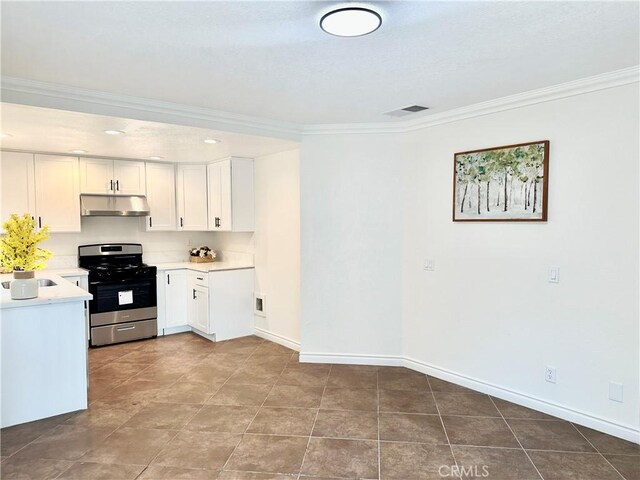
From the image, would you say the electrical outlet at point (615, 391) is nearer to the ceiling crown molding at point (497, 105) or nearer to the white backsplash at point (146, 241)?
the ceiling crown molding at point (497, 105)

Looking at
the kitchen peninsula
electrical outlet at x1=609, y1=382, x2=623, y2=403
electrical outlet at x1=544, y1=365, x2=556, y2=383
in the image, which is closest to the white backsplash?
the kitchen peninsula

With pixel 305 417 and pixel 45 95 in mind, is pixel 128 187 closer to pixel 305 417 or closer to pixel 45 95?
pixel 45 95

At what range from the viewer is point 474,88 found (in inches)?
119

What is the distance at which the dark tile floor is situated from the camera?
2.40 meters

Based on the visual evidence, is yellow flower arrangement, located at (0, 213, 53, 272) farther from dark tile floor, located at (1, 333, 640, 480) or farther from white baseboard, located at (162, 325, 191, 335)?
white baseboard, located at (162, 325, 191, 335)

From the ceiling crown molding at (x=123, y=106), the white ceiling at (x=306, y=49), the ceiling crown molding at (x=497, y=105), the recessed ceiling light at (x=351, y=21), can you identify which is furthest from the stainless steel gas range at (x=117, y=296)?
the recessed ceiling light at (x=351, y=21)

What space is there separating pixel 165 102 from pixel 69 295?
5.51 feet

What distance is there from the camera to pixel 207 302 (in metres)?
4.92

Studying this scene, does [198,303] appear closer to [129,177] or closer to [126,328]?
[126,328]

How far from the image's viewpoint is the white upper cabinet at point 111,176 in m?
4.94

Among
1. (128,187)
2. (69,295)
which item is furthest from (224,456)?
(128,187)

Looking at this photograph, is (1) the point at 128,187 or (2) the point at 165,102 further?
(1) the point at 128,187

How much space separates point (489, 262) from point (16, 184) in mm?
4908

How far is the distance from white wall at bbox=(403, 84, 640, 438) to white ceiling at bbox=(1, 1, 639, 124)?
0.35 m
